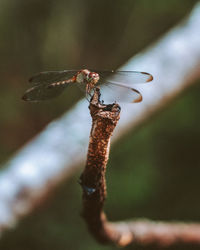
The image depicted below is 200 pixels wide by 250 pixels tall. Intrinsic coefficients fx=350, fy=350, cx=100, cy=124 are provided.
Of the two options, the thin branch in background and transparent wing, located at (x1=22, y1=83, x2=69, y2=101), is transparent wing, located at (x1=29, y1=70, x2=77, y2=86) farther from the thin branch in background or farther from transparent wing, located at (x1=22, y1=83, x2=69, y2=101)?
the thin branch in background

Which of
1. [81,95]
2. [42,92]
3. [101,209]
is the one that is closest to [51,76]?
[42,92]

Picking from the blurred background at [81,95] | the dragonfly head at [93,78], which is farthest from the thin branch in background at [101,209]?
the blurred background at [81,95]

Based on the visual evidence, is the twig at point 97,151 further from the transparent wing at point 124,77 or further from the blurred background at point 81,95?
the blurred background at point 81,95

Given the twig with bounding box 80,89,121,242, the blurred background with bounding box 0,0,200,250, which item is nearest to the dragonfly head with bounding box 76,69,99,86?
the twig with bounding box 80,89,121,242

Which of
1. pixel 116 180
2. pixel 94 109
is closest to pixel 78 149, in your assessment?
pixel 94 109

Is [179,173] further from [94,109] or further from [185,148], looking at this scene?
[94,109]
